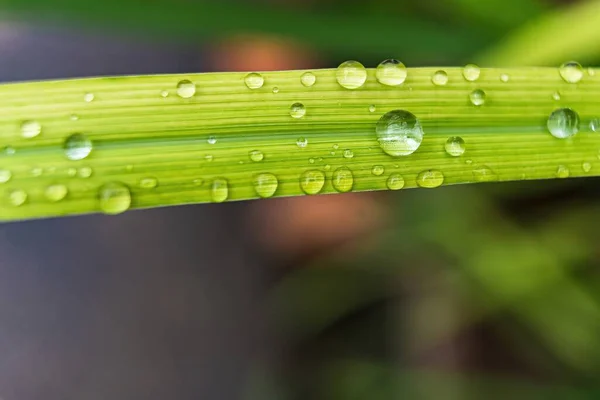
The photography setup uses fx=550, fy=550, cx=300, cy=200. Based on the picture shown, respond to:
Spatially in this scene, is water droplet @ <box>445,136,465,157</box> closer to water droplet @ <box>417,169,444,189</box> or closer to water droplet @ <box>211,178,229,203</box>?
water droplet @ <box>417,169,444,189</box>

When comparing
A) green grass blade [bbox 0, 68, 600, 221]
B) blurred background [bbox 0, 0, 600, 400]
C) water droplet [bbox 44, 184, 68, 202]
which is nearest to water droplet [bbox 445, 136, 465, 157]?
green grass blade [bbox 0, 68, 600, 221]

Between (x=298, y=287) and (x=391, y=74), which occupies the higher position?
(x=298, y=287)

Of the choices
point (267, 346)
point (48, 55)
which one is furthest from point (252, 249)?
point (48, 55)

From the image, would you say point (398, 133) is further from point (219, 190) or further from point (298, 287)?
point (298, 287)

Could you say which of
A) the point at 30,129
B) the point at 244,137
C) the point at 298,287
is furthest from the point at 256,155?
the point at 298,287

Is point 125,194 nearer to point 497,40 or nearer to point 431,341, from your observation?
point 497,40

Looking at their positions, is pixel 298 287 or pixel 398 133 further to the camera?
pixel 298 287
